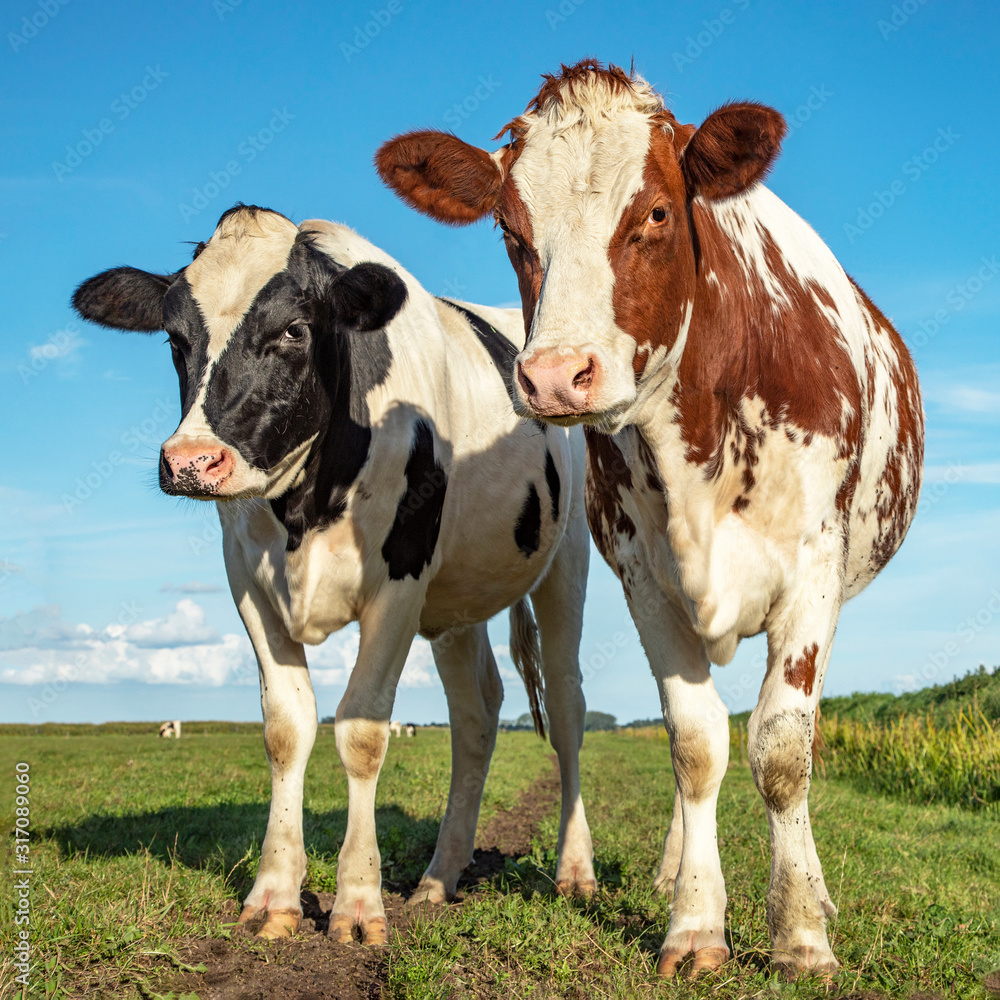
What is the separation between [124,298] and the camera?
538 cm

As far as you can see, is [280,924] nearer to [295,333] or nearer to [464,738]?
[464,738]

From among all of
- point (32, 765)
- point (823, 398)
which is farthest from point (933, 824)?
point (32, 765)

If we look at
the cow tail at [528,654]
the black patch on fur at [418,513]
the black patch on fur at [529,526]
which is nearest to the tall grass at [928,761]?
the cow tail at [528,654]

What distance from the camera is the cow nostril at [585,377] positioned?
10.4ft

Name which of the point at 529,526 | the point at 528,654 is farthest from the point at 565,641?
the point at 529,526

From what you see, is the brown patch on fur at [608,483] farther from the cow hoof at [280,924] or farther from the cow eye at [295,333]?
the cow hoof at [280,924]

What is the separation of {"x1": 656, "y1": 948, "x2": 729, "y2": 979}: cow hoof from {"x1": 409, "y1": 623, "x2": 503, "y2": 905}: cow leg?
6.58ft

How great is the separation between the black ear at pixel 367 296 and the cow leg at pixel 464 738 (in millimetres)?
2346

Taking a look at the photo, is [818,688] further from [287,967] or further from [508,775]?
[508,775]

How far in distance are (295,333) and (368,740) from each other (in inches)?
80.3

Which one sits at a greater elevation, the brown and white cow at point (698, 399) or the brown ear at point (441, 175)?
the brown ear at point (441, 175)

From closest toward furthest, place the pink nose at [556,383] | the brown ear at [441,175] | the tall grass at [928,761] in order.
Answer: the pink nose at [556,383] → the brown ear at [441,175] → the tall grass at [928,761]

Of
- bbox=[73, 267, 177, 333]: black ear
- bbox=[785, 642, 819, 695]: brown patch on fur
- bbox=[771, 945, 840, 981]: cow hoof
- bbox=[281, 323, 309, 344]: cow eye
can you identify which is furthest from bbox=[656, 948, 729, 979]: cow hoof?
bbox=[73, 267, 177, 333]: black ear

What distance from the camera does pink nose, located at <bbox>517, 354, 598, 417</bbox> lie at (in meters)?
3.13
